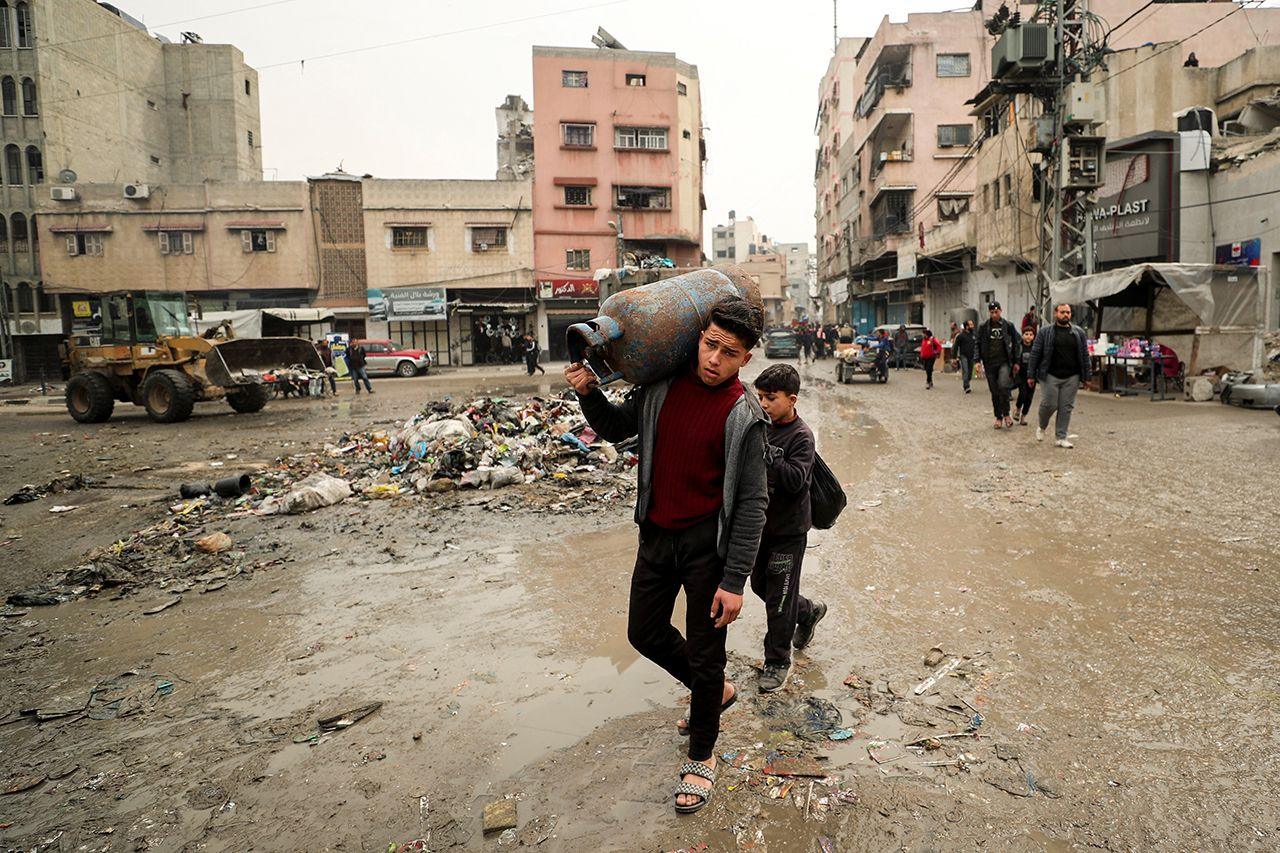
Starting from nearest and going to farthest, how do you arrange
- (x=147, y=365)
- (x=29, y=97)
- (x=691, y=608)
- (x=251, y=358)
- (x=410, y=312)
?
1. (x=691, y=608)
2. (x=147, y=365)
3. (x=251, y=358)
4. (x=29, y=97)
5. (x=410, y=312)

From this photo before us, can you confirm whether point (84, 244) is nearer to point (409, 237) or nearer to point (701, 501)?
point (409, 237)

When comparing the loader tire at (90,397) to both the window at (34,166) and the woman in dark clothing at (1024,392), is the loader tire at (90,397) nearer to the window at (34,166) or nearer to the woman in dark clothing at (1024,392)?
the woman in dark clothing at (1024,392)

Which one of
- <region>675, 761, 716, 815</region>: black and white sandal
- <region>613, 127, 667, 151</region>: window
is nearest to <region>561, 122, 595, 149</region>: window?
<region>613, 127, 667, 151</region>: window

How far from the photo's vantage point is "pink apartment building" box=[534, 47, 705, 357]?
39.5 m

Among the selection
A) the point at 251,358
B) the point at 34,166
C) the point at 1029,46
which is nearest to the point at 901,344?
the point at 1029,46

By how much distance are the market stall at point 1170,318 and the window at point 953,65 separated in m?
28.5

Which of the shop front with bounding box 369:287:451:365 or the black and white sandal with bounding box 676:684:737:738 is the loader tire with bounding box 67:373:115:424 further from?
the shop front with bounding box 369:287:451:365

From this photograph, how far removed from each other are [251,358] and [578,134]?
26.9 metres

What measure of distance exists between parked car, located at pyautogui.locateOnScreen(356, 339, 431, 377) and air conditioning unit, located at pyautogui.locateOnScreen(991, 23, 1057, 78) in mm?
23338

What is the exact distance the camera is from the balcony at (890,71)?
39812mm

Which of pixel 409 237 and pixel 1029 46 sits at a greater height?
pixel 1029 46

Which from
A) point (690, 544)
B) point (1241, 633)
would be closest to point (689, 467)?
point (690, 544)

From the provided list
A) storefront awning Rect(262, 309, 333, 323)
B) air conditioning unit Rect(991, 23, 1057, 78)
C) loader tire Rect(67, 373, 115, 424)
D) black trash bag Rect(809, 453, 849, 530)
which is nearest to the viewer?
black trash bag Rect(809, 453, 849, 530)

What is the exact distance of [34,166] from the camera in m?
35.1
